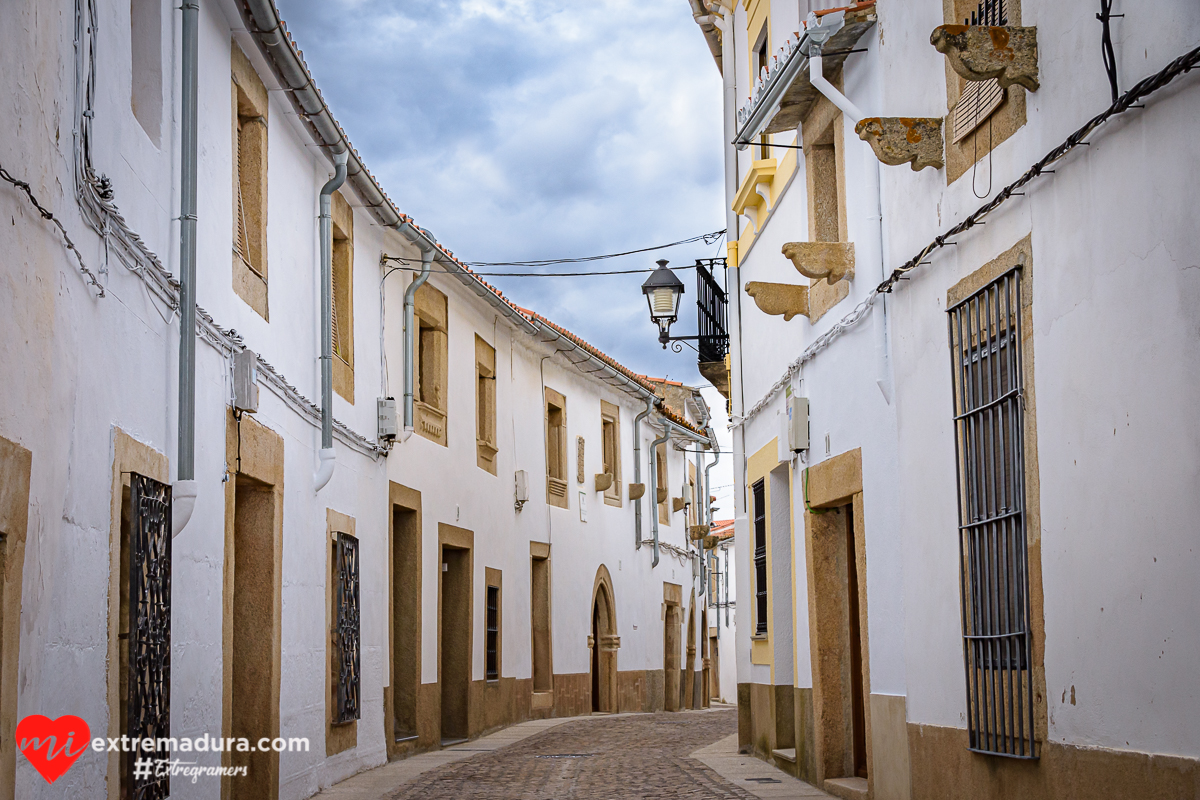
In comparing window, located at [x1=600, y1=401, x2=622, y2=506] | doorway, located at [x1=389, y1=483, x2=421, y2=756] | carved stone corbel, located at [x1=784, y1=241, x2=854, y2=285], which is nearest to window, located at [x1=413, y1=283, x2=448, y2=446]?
doorway, located at [x1=389, y1=483, x2=421, y2=756]

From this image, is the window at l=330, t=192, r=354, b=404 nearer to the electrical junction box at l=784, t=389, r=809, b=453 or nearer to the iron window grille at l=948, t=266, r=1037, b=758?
the electrical junction box at l=784, t=389, r=809, b=453

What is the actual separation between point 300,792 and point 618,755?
4270 millimetres

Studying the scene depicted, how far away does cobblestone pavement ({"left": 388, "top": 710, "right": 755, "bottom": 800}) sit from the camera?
10.2 m

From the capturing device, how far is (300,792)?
1026 centimetres

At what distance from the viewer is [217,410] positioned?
8.46 m

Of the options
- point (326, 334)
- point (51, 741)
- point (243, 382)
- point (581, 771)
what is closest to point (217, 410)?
point (243, 382)

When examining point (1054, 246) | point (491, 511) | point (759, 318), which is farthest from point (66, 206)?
point (491, 511)

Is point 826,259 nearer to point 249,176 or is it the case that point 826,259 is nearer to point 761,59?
point 761,59

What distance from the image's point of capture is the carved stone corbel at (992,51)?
19.4 feet

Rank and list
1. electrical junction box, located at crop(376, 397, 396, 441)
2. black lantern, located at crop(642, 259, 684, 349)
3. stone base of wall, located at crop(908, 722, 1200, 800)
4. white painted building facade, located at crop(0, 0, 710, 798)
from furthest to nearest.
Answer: black lantern, located at crop(642, 259, 684, 349) → electrical junction box, located at crop(376, 397, 396, 441) → white painted building facade, located at crop(0, 0, 710, 798) → stone base of wall, located at crop(908, 722, 1200, 800)

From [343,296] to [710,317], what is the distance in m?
6.47

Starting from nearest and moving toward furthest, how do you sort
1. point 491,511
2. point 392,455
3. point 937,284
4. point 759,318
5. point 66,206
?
point 66,206
point 937,284
point 759,318
point 392,455
point 491,511

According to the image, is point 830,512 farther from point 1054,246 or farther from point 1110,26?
point 1110,26

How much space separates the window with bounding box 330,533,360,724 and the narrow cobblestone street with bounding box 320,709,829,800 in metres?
0.67
